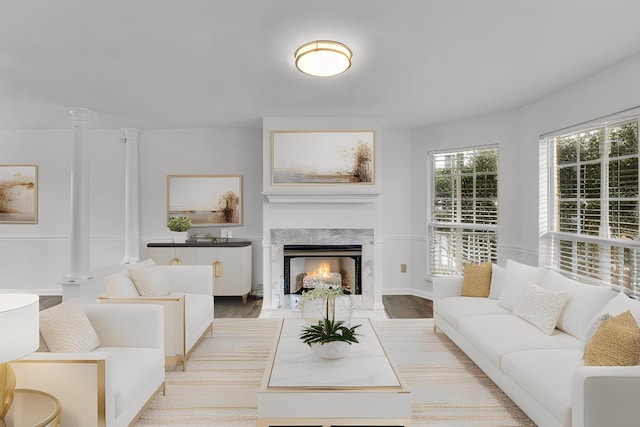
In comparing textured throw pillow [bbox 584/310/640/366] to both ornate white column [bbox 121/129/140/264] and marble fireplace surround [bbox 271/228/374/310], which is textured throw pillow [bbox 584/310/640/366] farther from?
ornate white column [bbox 121/129/140/264]

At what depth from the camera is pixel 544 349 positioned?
2.51m

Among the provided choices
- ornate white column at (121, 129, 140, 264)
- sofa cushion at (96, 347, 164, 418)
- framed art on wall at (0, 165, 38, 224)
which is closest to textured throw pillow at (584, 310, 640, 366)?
sofa cushion at (96, 347, 164, 418)

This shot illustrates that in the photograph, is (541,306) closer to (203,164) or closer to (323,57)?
(323,57)

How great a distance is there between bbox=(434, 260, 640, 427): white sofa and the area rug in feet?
0.58

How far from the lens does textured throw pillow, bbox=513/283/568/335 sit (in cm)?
281

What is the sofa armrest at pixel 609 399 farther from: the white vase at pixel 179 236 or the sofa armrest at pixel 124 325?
the white vase at pixel 179 236

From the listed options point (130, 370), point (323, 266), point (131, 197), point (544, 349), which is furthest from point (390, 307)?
point (131, 197)

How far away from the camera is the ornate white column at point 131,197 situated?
5.65 metres

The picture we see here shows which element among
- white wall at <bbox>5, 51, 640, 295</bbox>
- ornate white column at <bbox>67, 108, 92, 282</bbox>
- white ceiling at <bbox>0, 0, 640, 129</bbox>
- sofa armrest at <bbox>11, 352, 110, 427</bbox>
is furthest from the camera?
white wall at <bbox>5, 51, 640, 295</bbox>

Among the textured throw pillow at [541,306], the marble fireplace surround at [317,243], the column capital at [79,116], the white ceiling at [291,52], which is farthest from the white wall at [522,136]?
the column capital at [79,116]

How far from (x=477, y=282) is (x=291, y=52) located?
2.79 m

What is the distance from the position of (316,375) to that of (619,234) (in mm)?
2966

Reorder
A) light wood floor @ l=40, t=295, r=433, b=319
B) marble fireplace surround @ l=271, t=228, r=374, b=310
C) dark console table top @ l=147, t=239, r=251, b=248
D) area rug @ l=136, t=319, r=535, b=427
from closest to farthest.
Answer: area rug @ l=136, t=319, r=535, b=427
light wood floor @ l=40, t=295, r=433, b=319
marble fireplace surround @ l=271, t=228, r=374, b=310
dark console table top @ l=147, t=239, r=251, b=248

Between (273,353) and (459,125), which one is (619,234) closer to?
(459,125)
